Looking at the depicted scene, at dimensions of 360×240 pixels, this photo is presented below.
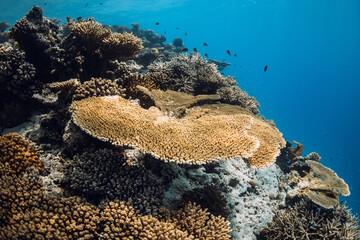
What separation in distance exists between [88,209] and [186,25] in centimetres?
19064

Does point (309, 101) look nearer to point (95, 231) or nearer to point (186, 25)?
point (186, 25)

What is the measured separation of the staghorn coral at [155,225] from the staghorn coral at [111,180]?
0.24 meters

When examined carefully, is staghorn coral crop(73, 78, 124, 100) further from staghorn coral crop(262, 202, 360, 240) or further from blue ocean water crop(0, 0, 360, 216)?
blue ocean water crop(0, 0, 360, 216)

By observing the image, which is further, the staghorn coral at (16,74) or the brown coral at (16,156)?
the staghorn coral at (16,74)

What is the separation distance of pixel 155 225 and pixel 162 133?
1634 mm

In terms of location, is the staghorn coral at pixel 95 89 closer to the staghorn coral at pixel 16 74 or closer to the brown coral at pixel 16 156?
the brown coral at pixel 16 156

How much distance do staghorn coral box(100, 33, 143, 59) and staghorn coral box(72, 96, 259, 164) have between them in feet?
7.58

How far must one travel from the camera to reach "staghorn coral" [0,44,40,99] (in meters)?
4.26

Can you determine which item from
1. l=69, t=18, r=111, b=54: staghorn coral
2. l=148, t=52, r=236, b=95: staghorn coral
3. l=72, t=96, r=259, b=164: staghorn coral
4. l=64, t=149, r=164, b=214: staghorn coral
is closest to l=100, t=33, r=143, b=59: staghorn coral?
l=69, t=18, r=111, b=54: staghorn coral

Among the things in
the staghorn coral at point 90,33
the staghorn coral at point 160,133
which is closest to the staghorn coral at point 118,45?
the staghorn coral at point 90,33

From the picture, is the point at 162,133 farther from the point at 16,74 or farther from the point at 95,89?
the point at 16,74

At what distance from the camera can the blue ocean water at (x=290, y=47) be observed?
7975cm

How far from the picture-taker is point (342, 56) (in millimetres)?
135625

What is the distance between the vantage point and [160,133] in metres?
3.53
